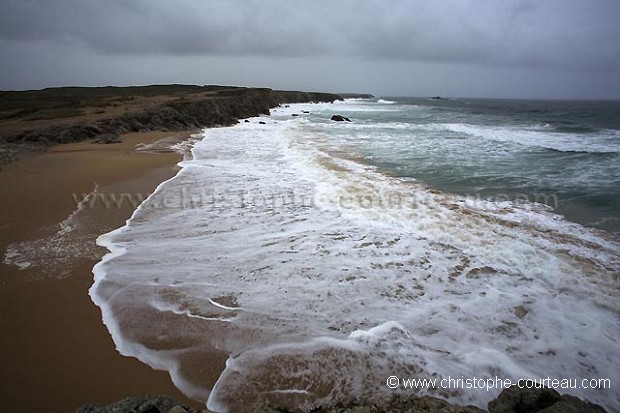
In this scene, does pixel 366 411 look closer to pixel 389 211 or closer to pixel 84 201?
pixel 389 211

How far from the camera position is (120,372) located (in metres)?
3.41

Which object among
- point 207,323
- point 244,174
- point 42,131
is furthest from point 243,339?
point 42,131

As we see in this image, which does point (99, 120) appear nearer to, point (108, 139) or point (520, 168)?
point (108, 139)

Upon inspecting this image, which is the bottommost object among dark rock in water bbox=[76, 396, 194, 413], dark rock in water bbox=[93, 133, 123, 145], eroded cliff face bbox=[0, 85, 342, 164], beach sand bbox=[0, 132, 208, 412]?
beach sand bbox=[0, 132, 208, 412]

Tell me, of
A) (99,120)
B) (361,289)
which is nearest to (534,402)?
(361,289)

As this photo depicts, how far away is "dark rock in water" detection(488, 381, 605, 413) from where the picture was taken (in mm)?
2592

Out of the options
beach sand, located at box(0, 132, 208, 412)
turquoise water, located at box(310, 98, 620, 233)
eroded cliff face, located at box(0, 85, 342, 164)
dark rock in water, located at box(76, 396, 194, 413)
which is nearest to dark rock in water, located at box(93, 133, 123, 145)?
eroded cliff face, located at box(0, 85, 342, 164)

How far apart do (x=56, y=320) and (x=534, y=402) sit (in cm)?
514

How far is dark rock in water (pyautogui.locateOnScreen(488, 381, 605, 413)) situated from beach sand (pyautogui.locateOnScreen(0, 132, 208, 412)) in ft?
8.77

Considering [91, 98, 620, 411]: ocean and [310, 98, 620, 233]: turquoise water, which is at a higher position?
[310, 98, 620, 233]: turquoise water

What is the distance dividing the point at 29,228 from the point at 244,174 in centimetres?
613

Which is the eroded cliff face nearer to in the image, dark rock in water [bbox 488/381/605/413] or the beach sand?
the beach sand

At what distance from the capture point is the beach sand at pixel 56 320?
3168mm

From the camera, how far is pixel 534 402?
8.98 feet
